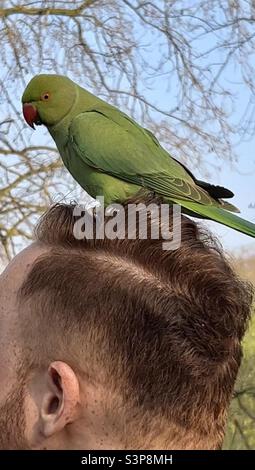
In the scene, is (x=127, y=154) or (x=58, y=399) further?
(x=127, y=154)

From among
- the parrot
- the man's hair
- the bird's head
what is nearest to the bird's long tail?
the parrot

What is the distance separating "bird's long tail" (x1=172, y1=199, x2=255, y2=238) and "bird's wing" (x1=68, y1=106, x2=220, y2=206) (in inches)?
0.5

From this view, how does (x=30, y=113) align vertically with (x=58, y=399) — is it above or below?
above

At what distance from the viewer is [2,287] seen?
2.73 ft

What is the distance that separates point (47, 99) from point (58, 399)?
3.09 ft

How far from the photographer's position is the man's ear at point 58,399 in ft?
2.32

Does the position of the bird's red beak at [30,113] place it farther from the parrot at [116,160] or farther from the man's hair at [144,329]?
the man's hair at [144,329]

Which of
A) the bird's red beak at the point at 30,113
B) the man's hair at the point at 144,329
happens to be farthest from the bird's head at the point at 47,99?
the man's hair at the point at 144,329

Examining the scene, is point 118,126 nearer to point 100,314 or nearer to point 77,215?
point 77,215

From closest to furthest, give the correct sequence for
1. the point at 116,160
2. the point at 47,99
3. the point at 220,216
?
1. the point at 220,216
2. the point at 116,160
3. the point at 47,99

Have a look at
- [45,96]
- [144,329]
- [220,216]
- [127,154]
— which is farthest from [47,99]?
[144,329]

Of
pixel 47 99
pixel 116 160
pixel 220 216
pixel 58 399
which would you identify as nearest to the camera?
pixel 58 399

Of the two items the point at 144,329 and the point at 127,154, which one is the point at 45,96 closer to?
the point at 127,154

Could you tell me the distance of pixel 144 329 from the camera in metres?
0.75
